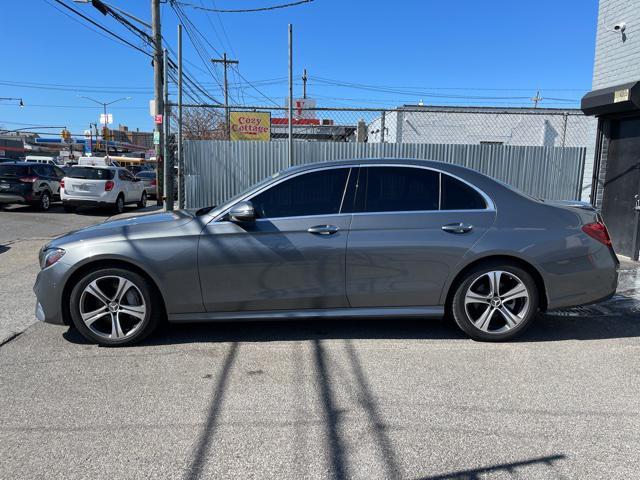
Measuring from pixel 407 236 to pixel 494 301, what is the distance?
3.24 feet

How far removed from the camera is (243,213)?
13.5 feet

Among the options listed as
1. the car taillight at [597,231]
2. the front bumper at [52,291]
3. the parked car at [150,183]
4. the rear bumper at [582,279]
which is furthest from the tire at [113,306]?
the parked car at [150,183]

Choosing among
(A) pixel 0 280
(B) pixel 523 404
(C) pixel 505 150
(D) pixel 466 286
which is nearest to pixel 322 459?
(B) pixel 523 404

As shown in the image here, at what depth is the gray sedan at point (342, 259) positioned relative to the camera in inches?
167

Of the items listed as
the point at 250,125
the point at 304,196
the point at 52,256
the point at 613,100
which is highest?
the point at 613,100

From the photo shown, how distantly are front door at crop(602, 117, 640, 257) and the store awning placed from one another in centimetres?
42

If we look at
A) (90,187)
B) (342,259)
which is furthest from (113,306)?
(90,187)

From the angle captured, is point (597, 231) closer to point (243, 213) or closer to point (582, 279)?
point (582, 279)

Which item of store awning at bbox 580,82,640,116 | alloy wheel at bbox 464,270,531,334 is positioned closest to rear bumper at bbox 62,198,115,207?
store awning at bbox 580,82,640,116

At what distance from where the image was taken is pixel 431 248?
432 centimetres

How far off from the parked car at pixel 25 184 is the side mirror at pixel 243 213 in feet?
45.7

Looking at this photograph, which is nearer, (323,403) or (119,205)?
(323,403)

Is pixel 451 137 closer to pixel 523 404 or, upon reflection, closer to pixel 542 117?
pixel 542 117

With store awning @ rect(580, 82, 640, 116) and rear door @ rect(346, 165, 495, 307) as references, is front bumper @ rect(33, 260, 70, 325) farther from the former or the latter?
store awning @ rect(580, 82, 640, 116)
